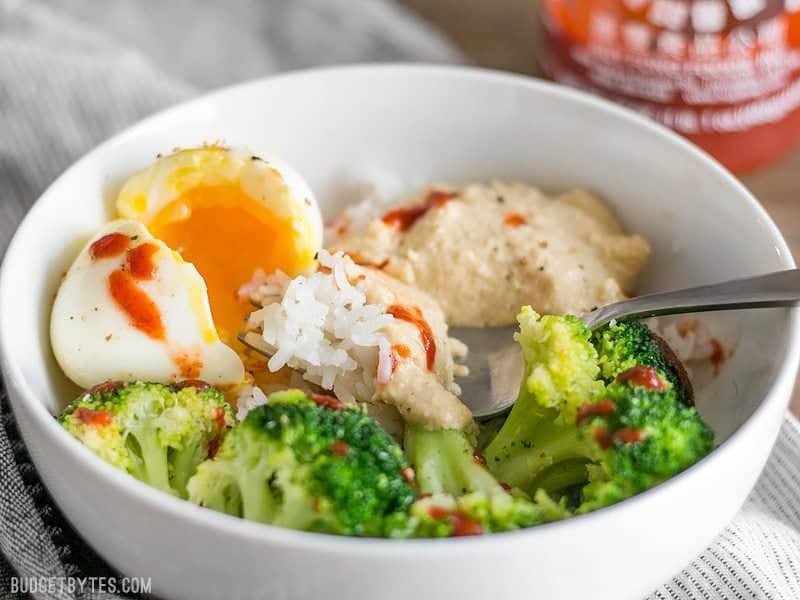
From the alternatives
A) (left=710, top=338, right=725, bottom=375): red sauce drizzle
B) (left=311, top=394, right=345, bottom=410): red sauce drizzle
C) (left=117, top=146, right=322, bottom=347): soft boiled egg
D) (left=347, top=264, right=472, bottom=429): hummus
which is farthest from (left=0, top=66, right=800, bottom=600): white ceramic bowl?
(left=347, top=264, right=472, bottom=429): hummus

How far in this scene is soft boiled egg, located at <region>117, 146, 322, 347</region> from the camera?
69.9 inches

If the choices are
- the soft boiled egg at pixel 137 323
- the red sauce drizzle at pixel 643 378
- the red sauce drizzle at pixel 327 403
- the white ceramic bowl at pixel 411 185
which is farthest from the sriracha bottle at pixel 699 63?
the red sauce drizzle at pixel 327 403

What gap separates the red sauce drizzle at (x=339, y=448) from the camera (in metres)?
1.27

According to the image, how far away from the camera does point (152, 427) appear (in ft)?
4.73

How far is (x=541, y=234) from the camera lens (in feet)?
6.24

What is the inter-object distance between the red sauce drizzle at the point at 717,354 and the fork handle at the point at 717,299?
0.19 meters

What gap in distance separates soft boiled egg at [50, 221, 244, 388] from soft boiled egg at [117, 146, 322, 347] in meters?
0.16

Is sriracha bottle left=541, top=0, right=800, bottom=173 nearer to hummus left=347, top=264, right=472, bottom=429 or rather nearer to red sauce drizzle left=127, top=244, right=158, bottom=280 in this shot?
hummus left=347, top=264, right=472, bottom=429

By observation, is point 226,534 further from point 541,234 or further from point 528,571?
point 541,234

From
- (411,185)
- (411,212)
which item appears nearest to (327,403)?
(411,212)

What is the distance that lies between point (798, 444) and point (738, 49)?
1.00 meters

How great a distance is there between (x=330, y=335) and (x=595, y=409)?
0.46 m

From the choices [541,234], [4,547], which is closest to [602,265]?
[541,234]

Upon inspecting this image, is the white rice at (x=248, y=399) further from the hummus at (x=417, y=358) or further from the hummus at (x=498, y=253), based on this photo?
the hummus at (x=498, y=253)
